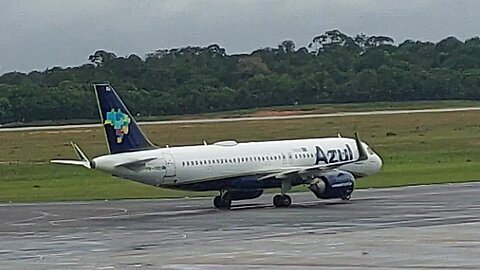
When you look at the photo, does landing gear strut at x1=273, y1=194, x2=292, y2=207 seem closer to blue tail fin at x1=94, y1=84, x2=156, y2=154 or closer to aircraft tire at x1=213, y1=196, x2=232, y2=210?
aircraft tire at x1=213, y1=196, x2=232, y2=210

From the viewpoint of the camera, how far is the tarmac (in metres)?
31.4

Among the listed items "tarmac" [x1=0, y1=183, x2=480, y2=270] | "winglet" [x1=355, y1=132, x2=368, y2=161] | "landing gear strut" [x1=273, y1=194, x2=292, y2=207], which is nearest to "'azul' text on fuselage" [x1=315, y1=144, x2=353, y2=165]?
"winglet" [x1=355, y1=132, x2=368, y2=161]

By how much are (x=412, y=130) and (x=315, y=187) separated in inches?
2290

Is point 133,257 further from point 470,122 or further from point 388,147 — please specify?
point 470,122

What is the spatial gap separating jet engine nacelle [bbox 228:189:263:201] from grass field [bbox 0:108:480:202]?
10.5 metres

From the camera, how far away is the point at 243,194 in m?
55.5

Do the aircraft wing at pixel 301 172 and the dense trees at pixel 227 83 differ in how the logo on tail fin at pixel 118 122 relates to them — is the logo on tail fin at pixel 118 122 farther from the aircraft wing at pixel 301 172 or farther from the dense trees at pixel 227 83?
the dense trees at pixel 227 83

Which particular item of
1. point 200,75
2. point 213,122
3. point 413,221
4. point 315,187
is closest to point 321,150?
point 315,187

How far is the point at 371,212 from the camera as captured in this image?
47688 millimetres

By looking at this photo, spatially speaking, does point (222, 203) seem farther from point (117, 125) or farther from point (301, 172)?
point (117, 125)

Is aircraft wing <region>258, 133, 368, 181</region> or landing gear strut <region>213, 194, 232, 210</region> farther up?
aircraft wing <region>258, 133, 368, 181</region>

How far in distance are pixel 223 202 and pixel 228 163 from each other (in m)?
1.62

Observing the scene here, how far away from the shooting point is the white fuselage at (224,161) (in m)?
52.4

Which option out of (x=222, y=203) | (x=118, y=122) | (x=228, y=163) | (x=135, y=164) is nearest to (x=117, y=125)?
(x=118, y=122)
